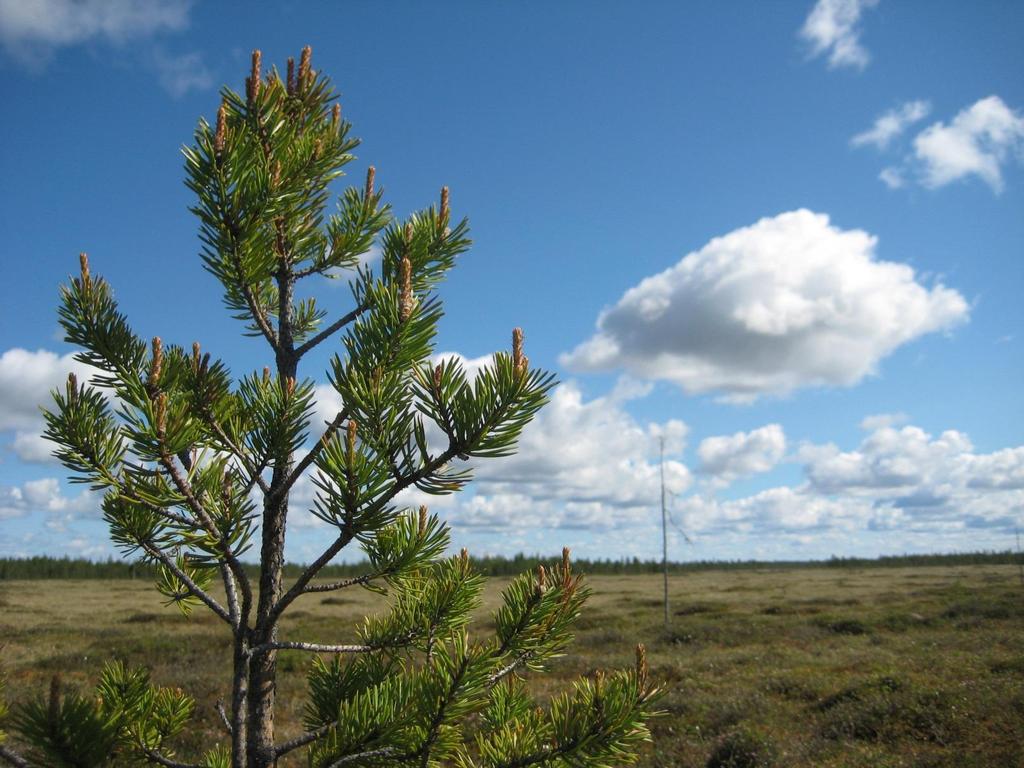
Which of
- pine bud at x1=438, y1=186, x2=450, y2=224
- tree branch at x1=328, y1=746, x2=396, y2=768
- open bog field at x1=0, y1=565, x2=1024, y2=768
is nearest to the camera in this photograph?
tree branch at x1=328, y1=746, x2=396, y2=768

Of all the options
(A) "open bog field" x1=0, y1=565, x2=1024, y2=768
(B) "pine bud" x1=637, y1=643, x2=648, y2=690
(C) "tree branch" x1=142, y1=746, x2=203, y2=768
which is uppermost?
(B) "pine bud" x1=637, y1=643, x2=648, y2=690

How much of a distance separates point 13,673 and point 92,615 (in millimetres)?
21978

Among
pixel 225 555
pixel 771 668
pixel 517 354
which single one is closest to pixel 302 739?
pixel 225 555

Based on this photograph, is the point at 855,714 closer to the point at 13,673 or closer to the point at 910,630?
the point at 910,630

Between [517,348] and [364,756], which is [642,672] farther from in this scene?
[517,348]

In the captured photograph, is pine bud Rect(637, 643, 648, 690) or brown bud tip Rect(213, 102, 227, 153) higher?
brown bud tip Rect(213, 102, 227, 153)

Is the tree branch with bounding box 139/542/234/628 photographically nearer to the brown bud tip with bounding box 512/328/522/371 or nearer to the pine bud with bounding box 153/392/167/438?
the pine bud with bounding box 153/392/167/438

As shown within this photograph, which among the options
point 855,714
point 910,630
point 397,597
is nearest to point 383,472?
point 397,597

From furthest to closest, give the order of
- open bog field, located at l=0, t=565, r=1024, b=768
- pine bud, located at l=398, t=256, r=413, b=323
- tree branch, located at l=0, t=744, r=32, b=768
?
open bog field, located at l=0, t=565, r=1024, b=768 → pine bud, located at l=398, t=256, r=413, b=323 → tree branch, located at l=0, t=744, r=32, b=768

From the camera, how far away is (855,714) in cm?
1152

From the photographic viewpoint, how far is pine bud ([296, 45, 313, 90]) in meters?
2.68

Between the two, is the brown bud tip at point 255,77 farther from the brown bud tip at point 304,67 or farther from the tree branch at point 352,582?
the tree branch at point 352,582

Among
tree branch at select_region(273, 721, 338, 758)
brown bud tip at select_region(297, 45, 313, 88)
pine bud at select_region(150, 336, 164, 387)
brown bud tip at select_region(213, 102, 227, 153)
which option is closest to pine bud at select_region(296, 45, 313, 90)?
brown bud tip at select_region(297, 45, 313, 88)

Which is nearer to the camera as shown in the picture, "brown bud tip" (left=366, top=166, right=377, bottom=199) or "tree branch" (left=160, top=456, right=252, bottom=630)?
"tree branch" (left=160, top=456, right=252, bottom=630)
